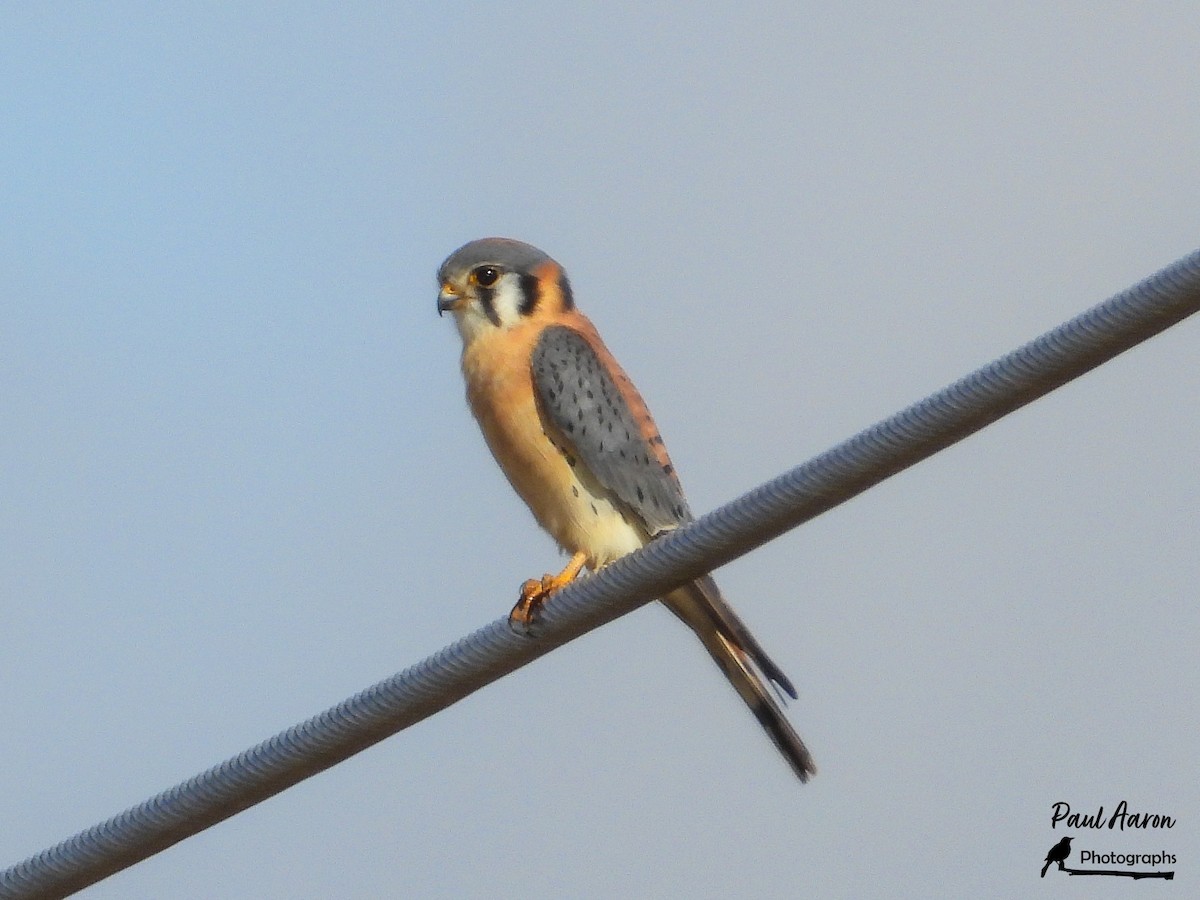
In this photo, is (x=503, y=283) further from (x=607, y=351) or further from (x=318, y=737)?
(x=318, y=737)

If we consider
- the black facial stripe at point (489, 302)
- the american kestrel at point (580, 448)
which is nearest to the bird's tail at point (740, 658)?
the american kestrel at point (580, 448)

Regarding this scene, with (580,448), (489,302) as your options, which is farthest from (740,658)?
(489,302)

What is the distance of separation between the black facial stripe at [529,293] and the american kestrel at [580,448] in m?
0.04

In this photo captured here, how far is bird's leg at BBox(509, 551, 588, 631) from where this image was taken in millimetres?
3732

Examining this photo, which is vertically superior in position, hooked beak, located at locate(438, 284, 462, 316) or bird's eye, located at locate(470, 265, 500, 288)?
bird's eye, located at locate(470, 265, 500, 288)

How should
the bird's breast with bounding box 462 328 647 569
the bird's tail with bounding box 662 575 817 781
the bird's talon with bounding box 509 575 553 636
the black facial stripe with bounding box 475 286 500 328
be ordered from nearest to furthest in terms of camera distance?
1. the bird's talon with bounding box 509 575 553 636
2. the bird's tail with bounding box 662 575 817 781
3. the bird's breast with bounding box 462 328 647 569
4. the black facial stripe with bounding box 475 286 500 328

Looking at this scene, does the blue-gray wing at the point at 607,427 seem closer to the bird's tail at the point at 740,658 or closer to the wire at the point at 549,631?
the bird's tail at the point at 740,658

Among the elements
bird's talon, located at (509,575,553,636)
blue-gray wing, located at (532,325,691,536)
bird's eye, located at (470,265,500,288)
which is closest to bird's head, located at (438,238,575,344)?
bird's eye, located at (470,265,500,288)

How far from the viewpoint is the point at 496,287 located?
5902mm

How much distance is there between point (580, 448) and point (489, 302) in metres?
0.71

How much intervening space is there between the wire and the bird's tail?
1244 mm

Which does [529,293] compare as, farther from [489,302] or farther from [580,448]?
[580,448]

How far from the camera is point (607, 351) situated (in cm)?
589

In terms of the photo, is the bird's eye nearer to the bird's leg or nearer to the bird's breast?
the bird's breast
